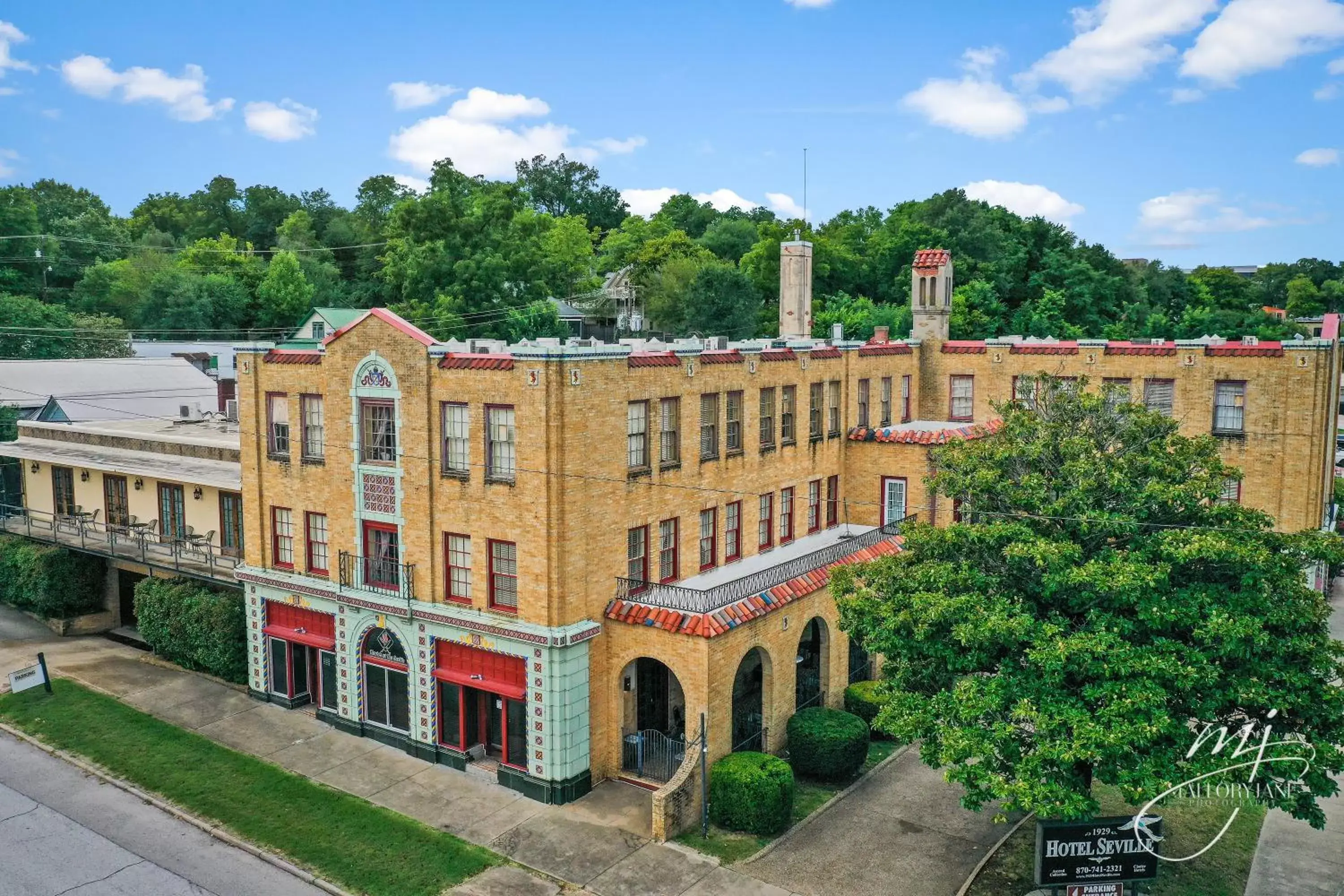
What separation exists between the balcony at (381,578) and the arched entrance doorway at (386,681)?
1026 mm

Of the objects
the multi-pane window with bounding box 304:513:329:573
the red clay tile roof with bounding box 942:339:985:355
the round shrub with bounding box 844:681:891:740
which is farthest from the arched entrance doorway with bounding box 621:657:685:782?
the red clay tile roof with bounding box 942:339:985:355

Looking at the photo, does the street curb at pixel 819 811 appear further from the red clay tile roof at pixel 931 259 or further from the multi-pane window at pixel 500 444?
the red clay tile roof at pixel 931 259

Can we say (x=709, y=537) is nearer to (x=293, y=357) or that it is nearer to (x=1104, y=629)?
(x=293, y=357)

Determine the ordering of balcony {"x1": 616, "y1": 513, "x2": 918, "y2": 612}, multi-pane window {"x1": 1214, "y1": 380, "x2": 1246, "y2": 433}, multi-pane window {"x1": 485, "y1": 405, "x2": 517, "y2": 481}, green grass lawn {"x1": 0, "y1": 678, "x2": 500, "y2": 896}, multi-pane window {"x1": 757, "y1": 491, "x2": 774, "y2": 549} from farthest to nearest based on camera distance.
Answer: multi-pane window {"x1": 1214, "y1": 380, "x2": 1246, "y2": 433} → multi-pane window {"x1": 757, "y1": 491, "x2": 774, "y2": 549} → balcony {"x1": 616, "y1": 513, "x2": 918, "y2": 612} → multi-pane window {"x1": 485, "y1": 405, "x2": 517, "y2": 481} → green grass lawn {"x1": 0, "y1": 678, "x2": 500, "y2": 896}

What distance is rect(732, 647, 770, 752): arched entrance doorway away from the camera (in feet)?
89.4

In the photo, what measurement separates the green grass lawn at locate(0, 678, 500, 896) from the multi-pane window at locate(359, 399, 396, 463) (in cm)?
807

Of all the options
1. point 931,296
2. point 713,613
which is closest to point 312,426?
point 713,613

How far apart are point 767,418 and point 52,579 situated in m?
25.3

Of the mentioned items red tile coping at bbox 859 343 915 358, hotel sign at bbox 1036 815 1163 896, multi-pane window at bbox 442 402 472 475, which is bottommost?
hotel sign at bbox 1036 815 1163 896

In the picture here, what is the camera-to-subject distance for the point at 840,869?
22.5m

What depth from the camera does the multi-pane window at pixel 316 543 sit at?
2981 cm

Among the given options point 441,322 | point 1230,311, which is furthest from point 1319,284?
point 441,322

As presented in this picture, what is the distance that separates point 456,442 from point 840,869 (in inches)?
512

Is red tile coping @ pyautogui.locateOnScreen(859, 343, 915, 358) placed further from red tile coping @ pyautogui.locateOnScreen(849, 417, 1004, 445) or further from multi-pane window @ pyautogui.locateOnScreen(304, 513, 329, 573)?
multi-pane window @ pyautogui.locateOnScreen(304, 513, 329, 573)
